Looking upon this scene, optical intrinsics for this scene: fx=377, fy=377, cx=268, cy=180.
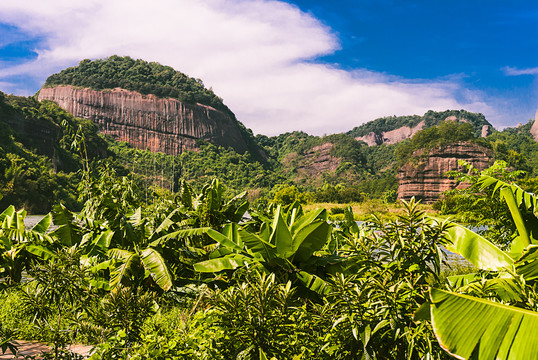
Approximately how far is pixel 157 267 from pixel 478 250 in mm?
3107

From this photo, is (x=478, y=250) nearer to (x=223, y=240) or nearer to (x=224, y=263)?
(x=224, y=263)

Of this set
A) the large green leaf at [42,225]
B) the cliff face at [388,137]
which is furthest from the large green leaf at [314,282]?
the cliff face at [388,137]

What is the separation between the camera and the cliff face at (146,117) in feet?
263

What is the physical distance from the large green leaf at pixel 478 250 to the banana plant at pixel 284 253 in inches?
47.1

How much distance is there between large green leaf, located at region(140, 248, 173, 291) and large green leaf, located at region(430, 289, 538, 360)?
2.73 metres

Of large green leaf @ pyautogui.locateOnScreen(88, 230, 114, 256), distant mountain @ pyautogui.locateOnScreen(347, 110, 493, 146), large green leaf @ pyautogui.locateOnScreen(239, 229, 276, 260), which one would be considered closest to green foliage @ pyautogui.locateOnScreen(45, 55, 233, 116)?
distant mountain @ pyautogui.locateOnScreen(347, 110, 493, 146)

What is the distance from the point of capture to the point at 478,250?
319 cm

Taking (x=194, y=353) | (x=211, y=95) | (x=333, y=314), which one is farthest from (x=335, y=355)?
(x=211, y=95)

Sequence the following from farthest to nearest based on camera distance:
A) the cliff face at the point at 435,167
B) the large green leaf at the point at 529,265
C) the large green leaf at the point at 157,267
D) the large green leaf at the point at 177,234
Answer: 1. the cliff face at the point at 435,167
2. the large green leaf at the point at 177,234
3. the large green leaf at the point at 157,267
4. the large green leaf at the point at 529,265

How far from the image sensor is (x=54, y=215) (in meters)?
4.77

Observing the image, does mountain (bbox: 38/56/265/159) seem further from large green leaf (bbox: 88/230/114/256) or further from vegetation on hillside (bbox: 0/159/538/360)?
vegetation on hillside (bbox: 0/159/538/360)

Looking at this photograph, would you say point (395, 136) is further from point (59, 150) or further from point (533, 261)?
point (533, 261)

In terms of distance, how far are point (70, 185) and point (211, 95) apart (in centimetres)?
7334

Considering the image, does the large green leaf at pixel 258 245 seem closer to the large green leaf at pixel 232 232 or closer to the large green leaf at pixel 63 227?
the large green leaf at pixel 232 232
